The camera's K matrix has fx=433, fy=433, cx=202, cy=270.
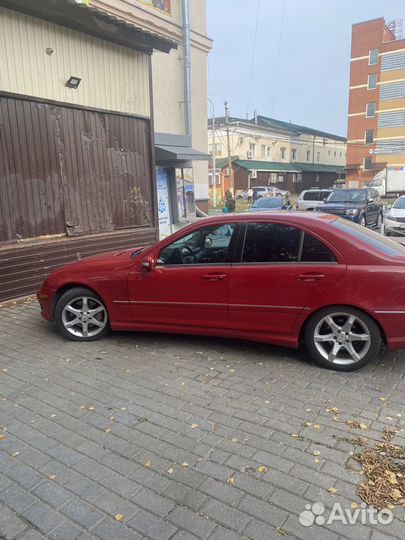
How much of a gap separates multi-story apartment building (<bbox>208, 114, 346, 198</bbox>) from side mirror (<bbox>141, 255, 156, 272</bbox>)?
3866cm

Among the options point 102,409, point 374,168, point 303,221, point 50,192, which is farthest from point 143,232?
point 374,168

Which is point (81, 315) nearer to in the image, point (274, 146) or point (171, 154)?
point (171, 154)

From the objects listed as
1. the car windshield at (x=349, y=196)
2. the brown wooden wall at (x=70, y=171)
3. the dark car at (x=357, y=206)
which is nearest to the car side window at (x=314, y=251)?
the brown wooden wall at (x=70, y=171)

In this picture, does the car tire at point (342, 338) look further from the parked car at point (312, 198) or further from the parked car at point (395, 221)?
the parked car at point (312, 198)

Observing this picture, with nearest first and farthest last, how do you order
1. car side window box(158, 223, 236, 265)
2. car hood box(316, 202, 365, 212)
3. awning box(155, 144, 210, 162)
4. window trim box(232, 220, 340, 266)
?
window trim box(232, 220, 340, 266) < car side window box(158, 223, 236, 265) < awning box(155, 144, 210, 162) < car hood box(316, 202, 365, 212)

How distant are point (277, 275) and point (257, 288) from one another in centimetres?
24

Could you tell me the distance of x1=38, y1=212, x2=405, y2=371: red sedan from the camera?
4.01 m

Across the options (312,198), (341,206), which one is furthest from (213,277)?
(312,198)

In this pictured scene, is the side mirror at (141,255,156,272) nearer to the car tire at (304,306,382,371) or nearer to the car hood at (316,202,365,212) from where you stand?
the car tire at (304,306,382,371)

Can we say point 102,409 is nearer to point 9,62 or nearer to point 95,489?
point 95,489

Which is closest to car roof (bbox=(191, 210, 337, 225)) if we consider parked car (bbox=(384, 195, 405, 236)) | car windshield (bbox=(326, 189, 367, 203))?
parked car (bbox=(384, 195, 405, 236))

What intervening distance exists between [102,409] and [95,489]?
98 cm

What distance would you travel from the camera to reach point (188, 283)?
4.59 metres

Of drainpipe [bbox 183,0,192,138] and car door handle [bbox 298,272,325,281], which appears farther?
drainpipe [bbox 183,0,192,138]
